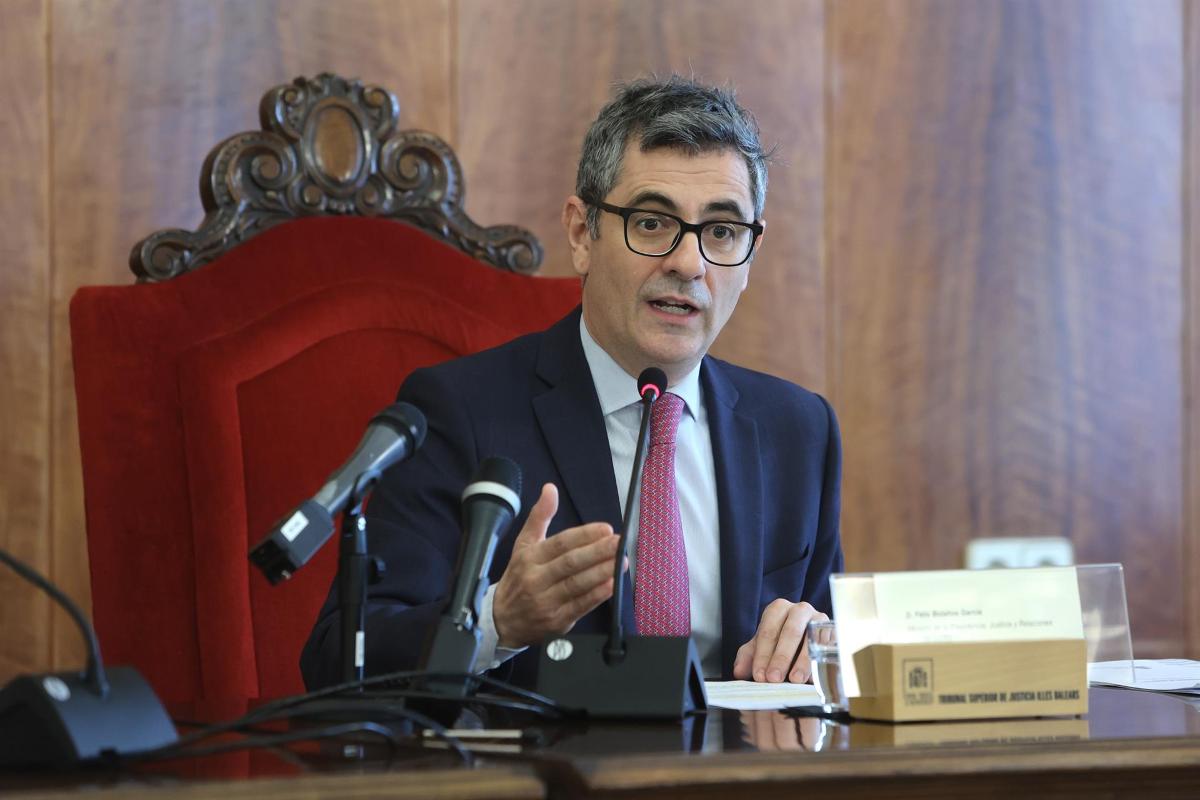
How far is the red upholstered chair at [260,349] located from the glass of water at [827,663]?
994 millimetres

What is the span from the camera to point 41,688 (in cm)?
103

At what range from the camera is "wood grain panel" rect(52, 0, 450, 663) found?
2.66 meters

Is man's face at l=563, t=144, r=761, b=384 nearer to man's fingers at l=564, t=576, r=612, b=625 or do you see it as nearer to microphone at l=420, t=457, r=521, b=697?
man's fingers at l=564, t=576, r=612, b=625

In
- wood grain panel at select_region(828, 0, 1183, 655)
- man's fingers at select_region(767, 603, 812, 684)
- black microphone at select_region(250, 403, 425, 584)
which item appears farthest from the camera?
wood grain panel at select_region(828, 0, 1183, 655)

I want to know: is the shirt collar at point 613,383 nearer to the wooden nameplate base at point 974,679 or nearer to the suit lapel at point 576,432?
the suit lapel at point 576,432

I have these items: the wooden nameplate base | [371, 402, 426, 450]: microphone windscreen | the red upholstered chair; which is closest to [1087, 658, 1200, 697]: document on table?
the wooden nameplate base

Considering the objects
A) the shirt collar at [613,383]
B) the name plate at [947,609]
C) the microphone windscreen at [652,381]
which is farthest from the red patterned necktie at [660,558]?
the name plate at [947,609]

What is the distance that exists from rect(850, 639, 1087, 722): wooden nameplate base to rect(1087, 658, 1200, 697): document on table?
0.20 meters

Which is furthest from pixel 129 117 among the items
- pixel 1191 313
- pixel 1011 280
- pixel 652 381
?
pixel 1191 313

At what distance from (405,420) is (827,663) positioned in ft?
1.51

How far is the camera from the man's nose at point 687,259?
78.7 inches

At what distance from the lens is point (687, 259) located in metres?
2.00

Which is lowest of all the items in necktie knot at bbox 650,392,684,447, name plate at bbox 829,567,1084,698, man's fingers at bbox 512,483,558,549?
name plate at bbox 829,567,1084,698

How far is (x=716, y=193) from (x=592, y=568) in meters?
0.81
